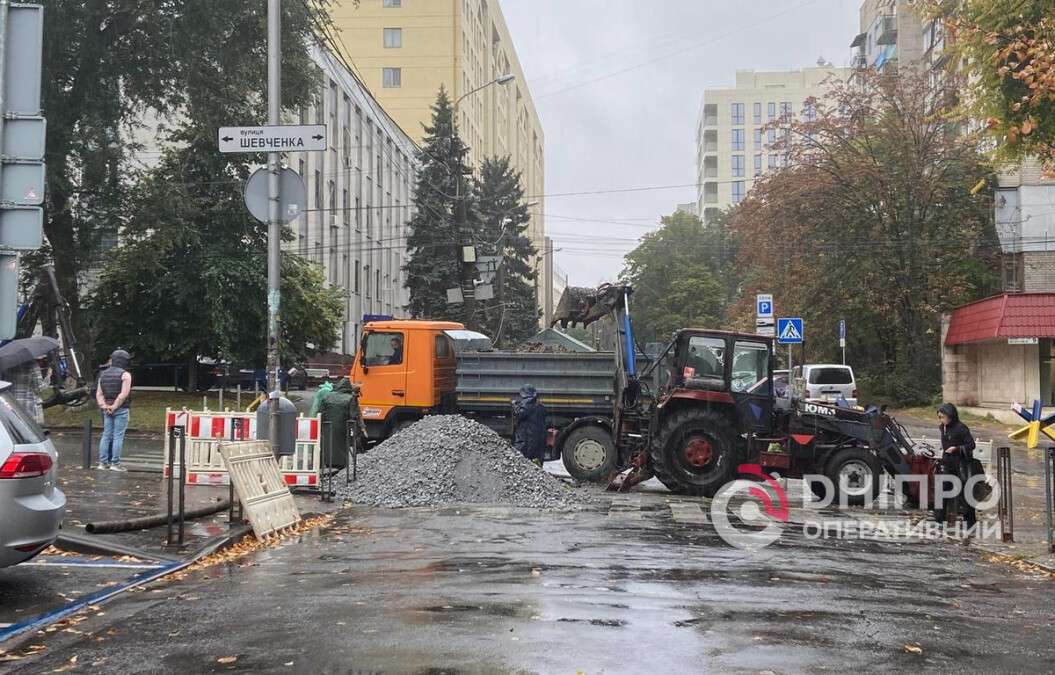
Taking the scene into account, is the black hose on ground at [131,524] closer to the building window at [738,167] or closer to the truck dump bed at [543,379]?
the truck dump bed at [543,379]

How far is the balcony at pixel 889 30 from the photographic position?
64250mm

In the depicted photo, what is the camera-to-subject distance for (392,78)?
7969 centimetres

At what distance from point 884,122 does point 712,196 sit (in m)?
90.8

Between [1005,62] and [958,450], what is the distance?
5.14 meters

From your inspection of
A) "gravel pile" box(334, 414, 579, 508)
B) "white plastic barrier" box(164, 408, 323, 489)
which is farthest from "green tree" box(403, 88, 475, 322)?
"gravel pile" box(334, 414, 579, 508)

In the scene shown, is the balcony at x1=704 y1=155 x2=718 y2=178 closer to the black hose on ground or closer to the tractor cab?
the tractor cab

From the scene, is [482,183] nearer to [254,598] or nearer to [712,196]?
[254,598]

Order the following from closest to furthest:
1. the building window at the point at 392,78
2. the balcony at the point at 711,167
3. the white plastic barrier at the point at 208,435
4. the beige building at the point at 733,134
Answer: the white plastic barrier at the point at 208,435 → the building window at the point at 392,78 → the beige building at the point at 733,134 → the balcony at the point at 711,167

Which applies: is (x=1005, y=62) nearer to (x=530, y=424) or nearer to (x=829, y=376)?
(x=530, y=424)

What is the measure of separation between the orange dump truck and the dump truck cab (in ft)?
0.06

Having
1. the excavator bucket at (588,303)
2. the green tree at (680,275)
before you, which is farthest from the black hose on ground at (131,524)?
the green tree at (680,275)

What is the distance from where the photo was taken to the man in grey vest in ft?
54.1

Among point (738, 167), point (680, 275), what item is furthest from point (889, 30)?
point (738, 167)

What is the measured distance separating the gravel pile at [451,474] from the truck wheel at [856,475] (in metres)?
3.90
